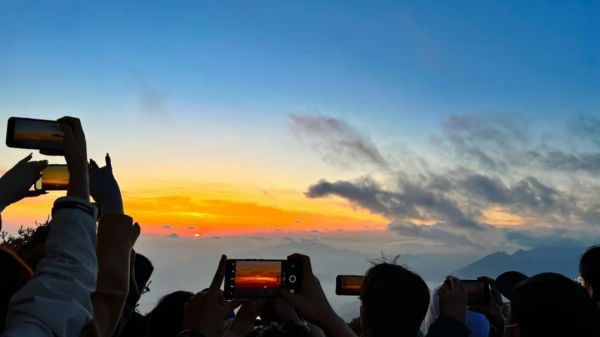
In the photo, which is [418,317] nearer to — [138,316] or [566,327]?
[566,327]

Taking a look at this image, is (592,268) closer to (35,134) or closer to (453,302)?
(453,302)

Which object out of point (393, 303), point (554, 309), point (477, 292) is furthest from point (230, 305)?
point (477, 292)

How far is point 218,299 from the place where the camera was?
10.8 feet

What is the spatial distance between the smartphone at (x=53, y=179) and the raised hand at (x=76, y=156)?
1021 millimetres

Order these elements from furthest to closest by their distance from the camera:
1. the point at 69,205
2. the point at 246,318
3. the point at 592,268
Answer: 1. the point at 592,268
2. the point at 246,318
3. the point at 69,205

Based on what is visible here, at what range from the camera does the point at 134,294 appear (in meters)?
3.45

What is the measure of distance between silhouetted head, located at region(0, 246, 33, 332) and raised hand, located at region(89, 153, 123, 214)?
0.73 metres

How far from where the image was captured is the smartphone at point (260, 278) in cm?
342

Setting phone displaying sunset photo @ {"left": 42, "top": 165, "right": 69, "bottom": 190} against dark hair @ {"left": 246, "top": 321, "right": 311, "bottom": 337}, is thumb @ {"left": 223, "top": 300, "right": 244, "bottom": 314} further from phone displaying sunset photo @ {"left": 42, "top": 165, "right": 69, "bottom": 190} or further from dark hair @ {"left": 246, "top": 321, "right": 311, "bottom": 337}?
phone displaying sunset photo @ {"left": 42, "top": 165, "right": 69, "bottom": 190}

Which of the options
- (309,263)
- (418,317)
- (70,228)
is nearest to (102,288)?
(70,228)

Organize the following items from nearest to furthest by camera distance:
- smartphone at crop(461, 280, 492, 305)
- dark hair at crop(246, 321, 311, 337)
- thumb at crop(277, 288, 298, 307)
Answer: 1. dark hair at crop(246, 321, 311, 337)
2. thumb at crop(277, 288, 298, 307)
3. smartphone at crop(461, 280, 492, 305)

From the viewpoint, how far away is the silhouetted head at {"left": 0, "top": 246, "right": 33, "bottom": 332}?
7.33 ft

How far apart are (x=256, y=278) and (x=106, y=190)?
42.1 inches

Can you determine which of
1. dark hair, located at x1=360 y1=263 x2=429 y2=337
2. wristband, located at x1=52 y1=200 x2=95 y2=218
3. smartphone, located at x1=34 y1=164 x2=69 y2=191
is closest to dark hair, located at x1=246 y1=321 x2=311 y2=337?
dark hair, located at x1=360 y1=263 x2=429 y2=337
